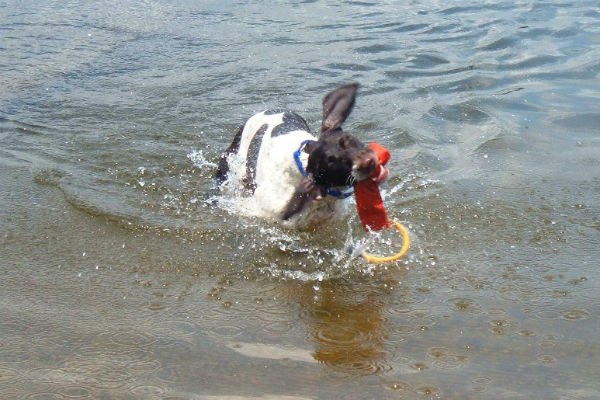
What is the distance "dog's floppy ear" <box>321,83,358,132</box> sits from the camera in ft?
15.2

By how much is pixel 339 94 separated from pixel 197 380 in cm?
221

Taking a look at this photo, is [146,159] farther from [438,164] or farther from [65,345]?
[65,345]

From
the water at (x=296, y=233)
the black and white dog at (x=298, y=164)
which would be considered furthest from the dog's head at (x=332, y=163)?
the water at (x=296, y=233)

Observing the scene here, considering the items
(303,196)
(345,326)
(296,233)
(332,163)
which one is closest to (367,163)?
(332,163)

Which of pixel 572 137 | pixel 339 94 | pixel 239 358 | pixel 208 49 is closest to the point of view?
pixel 239 358

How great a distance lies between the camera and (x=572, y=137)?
6801 mm

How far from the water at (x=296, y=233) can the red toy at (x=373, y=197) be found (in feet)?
1.04

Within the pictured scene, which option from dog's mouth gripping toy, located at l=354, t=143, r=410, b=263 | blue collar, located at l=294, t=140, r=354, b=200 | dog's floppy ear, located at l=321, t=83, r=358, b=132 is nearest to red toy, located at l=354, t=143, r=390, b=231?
dog's mouth gripping toy, located at l=354, t=143, r=410, b=263

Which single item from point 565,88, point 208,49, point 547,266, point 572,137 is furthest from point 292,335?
point 208,49

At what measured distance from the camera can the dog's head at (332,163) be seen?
4.11 meters

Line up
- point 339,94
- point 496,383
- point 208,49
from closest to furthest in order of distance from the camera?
1. point 496,383
2. point 339,94
3. point 208,49

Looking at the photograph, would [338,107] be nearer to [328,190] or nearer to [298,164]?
[298,164]

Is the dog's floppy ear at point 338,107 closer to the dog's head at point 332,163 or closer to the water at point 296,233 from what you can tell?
the dog's head at point 332,163

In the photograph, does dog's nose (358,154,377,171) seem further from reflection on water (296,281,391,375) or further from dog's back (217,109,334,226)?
reflection on water (296,281,391,375)
